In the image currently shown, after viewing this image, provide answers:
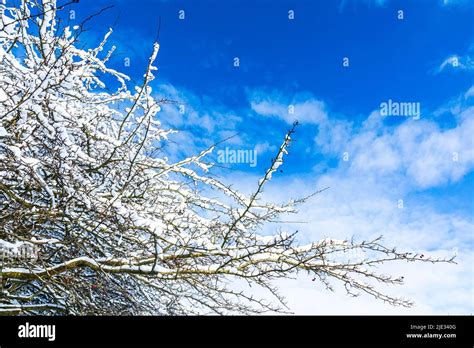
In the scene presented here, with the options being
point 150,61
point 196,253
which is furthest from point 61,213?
point 150,61

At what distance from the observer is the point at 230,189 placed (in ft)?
16.5

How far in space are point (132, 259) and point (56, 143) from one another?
1.06m

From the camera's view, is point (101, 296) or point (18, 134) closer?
point (18, 134)

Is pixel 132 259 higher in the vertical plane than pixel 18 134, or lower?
lower
